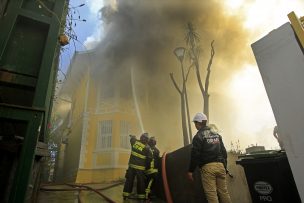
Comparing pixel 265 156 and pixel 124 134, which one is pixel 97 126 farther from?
pixel 265 156

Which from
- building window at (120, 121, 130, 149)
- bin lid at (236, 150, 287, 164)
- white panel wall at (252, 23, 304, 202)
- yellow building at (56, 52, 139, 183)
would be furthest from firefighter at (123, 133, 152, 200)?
building window at (120, 121, 130, 149)

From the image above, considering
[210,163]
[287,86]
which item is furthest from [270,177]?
[287,86]

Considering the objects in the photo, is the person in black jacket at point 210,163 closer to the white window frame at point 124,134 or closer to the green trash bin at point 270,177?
the green trash bin at point 270,177

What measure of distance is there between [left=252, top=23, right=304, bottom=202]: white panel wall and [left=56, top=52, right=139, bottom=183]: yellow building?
11.8 meters

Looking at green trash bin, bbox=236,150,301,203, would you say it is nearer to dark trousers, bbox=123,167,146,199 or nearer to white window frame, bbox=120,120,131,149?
dark trousers, bbox=123,167,146,199

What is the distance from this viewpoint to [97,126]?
14.9m

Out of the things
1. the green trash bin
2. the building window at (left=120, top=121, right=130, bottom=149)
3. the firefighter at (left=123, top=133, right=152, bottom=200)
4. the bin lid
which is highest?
the building window at (left=120, top=121, right=130, bottom=149)

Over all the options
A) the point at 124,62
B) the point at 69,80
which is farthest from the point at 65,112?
the point at 124,62

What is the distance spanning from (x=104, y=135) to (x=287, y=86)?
12855 mm

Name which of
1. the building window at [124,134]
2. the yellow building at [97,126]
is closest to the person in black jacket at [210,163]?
the yellow building at [97,126]

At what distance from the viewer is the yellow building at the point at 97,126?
44.9ft

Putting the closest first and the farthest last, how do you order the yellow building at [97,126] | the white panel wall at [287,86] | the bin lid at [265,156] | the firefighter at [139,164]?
1. the white panel wall at [287,86]
2. the bin lid at [265,156]
3. the firefighter at [139,164]
4. the yellow building at [97,126]

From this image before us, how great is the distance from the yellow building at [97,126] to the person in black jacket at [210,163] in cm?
998

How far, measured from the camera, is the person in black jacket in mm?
4000
